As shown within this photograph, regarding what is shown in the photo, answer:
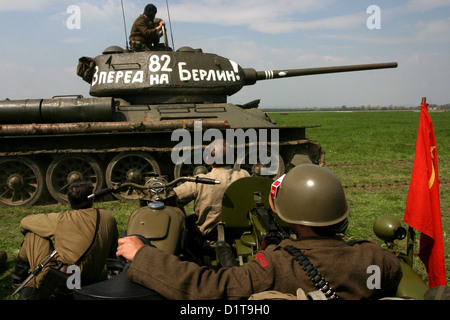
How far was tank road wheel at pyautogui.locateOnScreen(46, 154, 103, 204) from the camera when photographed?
852cm

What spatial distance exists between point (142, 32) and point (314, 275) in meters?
8.59

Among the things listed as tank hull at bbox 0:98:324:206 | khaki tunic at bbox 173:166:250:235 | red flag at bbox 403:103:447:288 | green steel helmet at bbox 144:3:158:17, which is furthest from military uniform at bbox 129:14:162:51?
red flag at bbox 403:103:447:288

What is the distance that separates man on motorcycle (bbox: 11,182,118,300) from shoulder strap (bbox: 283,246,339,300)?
191cm

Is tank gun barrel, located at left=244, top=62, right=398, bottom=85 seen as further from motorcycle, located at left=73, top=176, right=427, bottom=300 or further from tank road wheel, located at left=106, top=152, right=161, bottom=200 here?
motorcycle, located at left=73, top=176, right=427, bottom=300

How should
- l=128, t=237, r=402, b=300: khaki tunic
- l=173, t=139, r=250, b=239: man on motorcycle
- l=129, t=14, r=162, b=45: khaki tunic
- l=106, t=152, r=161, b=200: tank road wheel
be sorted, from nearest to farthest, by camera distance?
l=128, t=237, r=402, b=300: khaki tunic, l=173, t=139, r=250, b=239: man on motorcycle, l=106, t=152, r=161, b=200: tank road wheel, l=129, t=14, r=162, b=45: khaki tunic

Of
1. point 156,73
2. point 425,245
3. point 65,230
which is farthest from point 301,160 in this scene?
point 65,230

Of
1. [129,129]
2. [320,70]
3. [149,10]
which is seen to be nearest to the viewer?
[129,129]

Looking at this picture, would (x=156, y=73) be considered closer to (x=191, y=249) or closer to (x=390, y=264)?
→ (x=191, y=249)

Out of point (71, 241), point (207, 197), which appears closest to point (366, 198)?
point (207, 197)

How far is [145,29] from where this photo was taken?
30.3ft

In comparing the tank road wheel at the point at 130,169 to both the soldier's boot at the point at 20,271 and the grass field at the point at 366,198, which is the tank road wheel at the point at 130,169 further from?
the soldier's boot at the point at 20,271

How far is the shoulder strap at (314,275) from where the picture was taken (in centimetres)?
170

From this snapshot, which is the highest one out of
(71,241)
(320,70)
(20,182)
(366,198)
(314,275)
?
(320,70)

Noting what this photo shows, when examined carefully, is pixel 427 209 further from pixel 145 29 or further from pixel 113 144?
pixel 145 29
